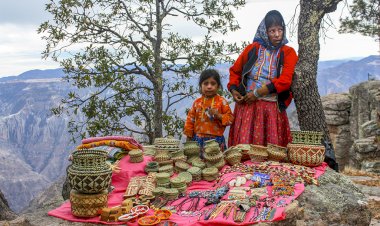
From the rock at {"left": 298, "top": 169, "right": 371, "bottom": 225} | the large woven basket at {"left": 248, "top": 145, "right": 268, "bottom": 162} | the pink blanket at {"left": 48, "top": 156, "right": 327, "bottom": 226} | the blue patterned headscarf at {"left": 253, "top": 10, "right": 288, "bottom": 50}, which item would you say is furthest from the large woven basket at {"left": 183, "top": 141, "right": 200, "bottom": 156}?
the blue patterned headscarf at {"left": 253, "top": 10, "right": 288, "bottom": 50}

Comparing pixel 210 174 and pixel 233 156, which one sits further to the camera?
pixel 233 156

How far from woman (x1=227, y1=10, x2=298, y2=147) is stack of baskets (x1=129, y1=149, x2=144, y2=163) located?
4.39 feet

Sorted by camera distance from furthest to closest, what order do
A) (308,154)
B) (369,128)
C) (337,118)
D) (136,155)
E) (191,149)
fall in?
1. (337,118)
2. (369,128)
3. (191,149)
4. (136,155)
5. (308,154)

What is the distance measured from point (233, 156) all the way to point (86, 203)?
6.14 feet

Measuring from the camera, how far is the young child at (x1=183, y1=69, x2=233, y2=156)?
17.7ft

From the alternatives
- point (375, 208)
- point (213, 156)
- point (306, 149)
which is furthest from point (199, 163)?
point (375, 208)

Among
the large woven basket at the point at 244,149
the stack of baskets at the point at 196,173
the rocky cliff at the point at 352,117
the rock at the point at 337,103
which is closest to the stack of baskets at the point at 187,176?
the stack of baskets at the point at 196,173

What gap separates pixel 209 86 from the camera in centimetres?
537

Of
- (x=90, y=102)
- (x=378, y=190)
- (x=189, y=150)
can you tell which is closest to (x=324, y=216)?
(x=189, y=150)

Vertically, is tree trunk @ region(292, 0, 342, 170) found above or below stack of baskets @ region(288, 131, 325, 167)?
above

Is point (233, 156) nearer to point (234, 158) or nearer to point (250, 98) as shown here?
point (234, 158)

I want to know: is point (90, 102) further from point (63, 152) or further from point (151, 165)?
point (63, 152)

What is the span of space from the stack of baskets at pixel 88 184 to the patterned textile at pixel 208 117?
6.35ft

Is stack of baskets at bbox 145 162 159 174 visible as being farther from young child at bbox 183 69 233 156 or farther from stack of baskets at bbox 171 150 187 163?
young child at bbox 183 69 233 156
